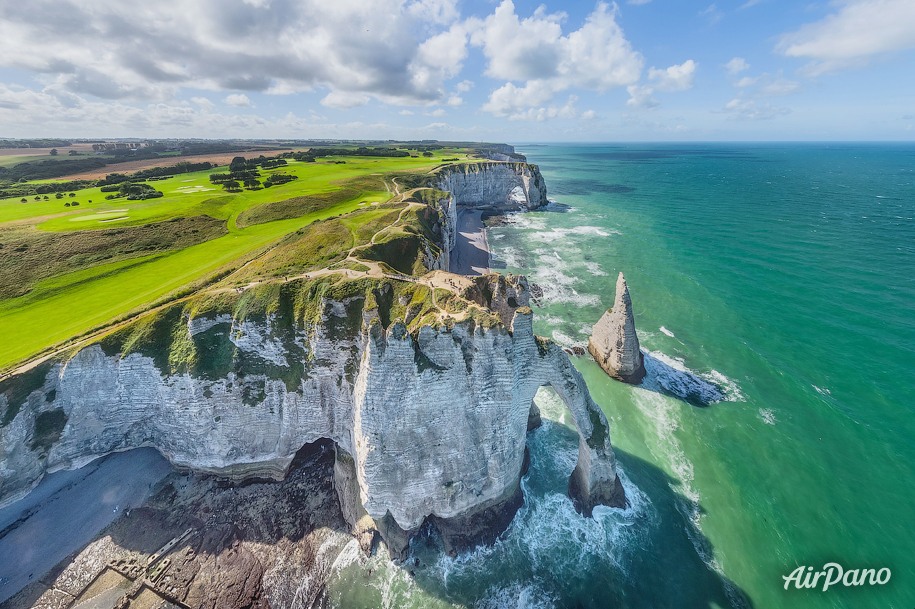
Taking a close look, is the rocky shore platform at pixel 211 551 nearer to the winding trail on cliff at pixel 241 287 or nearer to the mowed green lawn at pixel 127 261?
the winding trail on cliff at pixel 241 287

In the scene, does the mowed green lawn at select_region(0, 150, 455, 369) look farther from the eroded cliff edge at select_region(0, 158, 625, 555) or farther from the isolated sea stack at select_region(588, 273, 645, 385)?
the isolated sea stack at select_region(588, 273, 645, 385)

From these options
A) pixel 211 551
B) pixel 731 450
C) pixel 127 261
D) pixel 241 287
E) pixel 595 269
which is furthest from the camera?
pixel 595 269

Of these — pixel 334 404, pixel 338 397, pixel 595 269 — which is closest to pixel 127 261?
pixel 334 404

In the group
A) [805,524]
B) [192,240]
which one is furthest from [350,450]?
[192,240]

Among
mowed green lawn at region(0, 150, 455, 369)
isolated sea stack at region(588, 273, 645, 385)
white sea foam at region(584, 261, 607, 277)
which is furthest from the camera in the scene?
white sea foam at region(584, 261, 607, 277)

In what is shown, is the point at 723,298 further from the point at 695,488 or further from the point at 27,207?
the point at 27,207

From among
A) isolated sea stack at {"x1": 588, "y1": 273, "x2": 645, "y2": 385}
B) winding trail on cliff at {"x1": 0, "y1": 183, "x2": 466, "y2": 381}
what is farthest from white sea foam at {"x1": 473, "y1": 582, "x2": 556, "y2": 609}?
isolated sea stack at {"x1": 588, "y1": 273, "x2": 645, "y2": 385}

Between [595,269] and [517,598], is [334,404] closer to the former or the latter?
[517,598]
